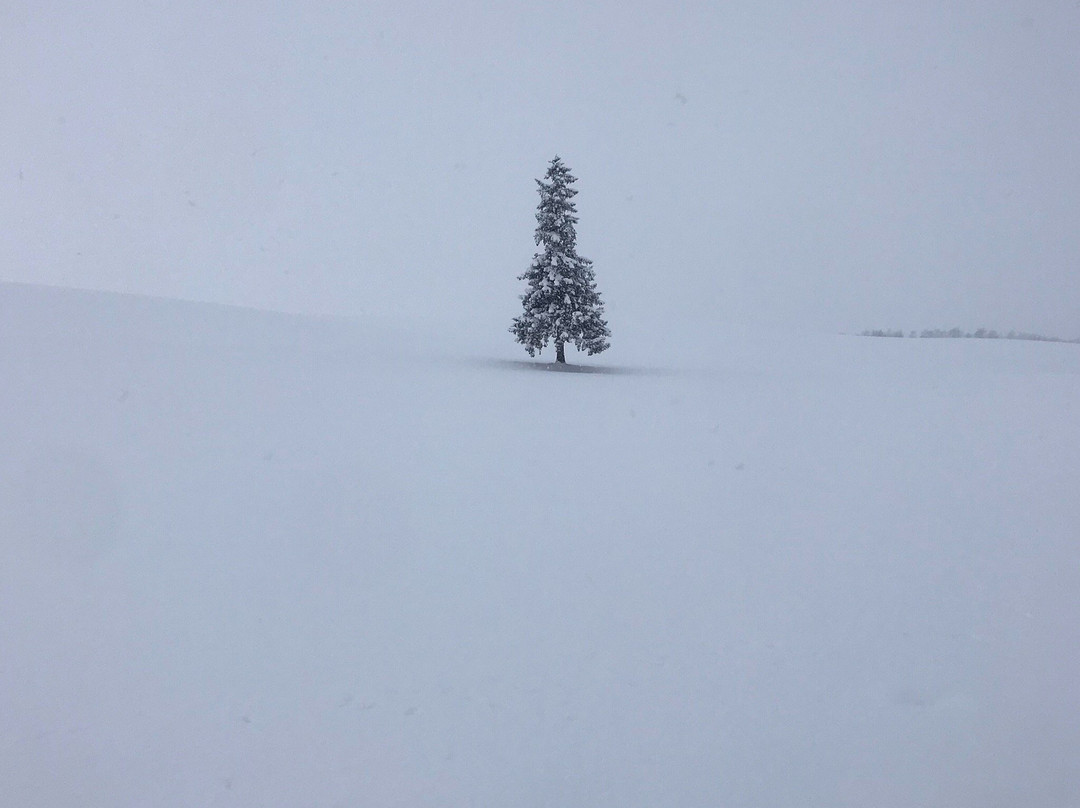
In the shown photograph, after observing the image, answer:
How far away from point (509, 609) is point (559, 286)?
17.5m

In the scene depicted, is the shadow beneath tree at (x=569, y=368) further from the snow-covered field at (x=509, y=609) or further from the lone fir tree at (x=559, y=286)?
the snow-covered field at (x=509, y=609)

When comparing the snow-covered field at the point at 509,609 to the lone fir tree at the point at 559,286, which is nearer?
the snow-covered field at the point at 509,609

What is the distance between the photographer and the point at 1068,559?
23.5ft

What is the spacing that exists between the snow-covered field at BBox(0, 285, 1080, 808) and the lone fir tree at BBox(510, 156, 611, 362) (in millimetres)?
10039

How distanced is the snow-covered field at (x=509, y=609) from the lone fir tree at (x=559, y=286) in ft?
32.9

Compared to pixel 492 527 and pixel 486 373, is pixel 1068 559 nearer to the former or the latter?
pixel 492 527

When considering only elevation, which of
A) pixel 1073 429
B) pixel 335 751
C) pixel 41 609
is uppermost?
pixel 1073 429

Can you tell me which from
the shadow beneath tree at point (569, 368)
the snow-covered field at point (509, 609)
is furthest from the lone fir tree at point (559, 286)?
the snow-covered field at point (509, 609)

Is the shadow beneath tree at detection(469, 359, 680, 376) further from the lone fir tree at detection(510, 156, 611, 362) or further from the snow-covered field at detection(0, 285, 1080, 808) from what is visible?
the snow-covered field at detection(0, 285, 1080, 808)

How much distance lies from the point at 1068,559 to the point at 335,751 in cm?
771

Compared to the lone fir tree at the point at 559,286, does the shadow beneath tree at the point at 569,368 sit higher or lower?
lower

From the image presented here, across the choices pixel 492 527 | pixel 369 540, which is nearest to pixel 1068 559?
pixel 492 527

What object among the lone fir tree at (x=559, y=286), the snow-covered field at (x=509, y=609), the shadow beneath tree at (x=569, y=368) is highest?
the lone fir tree at (x=559, y=286)

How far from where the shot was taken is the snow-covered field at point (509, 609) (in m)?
3.93
